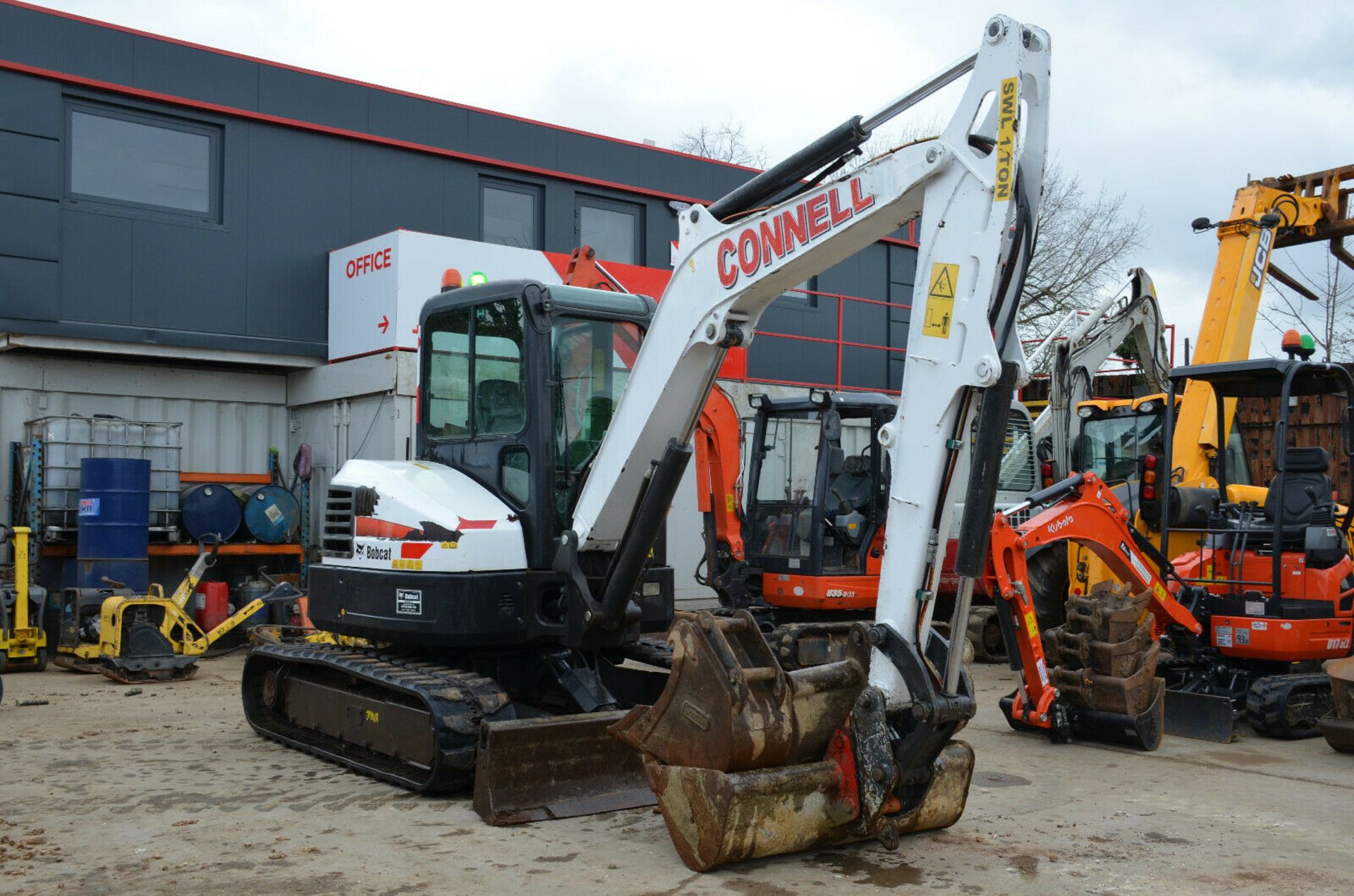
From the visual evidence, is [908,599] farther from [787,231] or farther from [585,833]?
[585,833]

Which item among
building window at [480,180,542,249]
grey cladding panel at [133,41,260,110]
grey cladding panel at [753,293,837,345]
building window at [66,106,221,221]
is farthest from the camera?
grey cladding panel at [753,293,837,345]

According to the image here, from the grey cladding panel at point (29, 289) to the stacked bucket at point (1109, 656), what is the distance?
1036cm

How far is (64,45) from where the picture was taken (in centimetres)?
1291

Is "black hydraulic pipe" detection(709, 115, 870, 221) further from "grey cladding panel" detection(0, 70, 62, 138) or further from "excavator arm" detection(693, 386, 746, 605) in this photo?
"grey cladding panel" detection(0, 70, 62, 138)

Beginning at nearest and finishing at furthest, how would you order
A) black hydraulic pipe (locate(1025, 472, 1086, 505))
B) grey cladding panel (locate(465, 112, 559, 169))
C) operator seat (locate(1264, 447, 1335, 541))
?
black hydraulic pipe (locate(1025, 472, 1086, 505))
operator seat (locate(1264, 447, 1335, 541))
grey cladding panel (locate(465, 112, 559, 169))

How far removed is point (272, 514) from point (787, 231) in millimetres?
9399

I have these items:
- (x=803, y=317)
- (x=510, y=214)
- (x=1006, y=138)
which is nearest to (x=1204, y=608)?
(x=1006, y=138)

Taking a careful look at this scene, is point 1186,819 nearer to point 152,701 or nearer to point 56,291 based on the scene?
point 152,701

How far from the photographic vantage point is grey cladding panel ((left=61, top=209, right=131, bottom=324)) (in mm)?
12906

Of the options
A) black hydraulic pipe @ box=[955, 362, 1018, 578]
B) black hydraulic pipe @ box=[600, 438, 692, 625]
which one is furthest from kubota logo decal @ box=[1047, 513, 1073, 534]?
black hydraulic pipe @ box=[955, 362, 1018, 578]

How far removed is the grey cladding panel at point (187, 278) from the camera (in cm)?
1333

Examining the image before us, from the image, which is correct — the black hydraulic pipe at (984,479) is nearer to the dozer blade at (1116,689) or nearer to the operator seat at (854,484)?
the dozer blade at (1116,689)

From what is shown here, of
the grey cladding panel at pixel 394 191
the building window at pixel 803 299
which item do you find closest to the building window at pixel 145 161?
the grey cladding panel at pixel 394 191

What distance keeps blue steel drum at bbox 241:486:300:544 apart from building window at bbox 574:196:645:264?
5.20 metres
